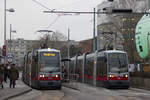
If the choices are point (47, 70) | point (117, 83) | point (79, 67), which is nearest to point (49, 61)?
point (47, 70)

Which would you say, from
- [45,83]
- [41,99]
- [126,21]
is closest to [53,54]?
[45,83]

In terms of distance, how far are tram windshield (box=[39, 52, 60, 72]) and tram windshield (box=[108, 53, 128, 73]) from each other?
167 inches

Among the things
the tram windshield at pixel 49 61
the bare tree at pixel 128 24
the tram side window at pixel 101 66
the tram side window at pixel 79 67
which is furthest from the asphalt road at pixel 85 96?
the bare tree at pixel 128 24

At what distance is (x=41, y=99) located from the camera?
18328 millimetres

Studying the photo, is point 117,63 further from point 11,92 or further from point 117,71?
point 11,92

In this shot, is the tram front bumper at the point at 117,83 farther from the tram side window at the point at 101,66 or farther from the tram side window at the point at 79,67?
the tram side window at the point at 79,67

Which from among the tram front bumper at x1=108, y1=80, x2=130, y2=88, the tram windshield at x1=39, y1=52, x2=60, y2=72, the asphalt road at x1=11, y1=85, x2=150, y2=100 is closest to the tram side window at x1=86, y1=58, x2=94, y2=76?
the tram front bumper at x1=108, y1=80, x2=130, y2=88

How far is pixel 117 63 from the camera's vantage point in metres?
28.2

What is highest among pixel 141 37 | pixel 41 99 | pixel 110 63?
pixel 141 37

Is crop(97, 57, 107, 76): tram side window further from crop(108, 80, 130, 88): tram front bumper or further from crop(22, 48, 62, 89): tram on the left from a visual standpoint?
crop(22, 48, 62, 89): tram on the left

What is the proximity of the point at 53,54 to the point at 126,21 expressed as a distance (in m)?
23.9

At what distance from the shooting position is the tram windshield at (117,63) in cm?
2800

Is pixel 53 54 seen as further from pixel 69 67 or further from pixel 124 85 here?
pixel 69 67

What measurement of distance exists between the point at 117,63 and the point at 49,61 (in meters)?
5.42
